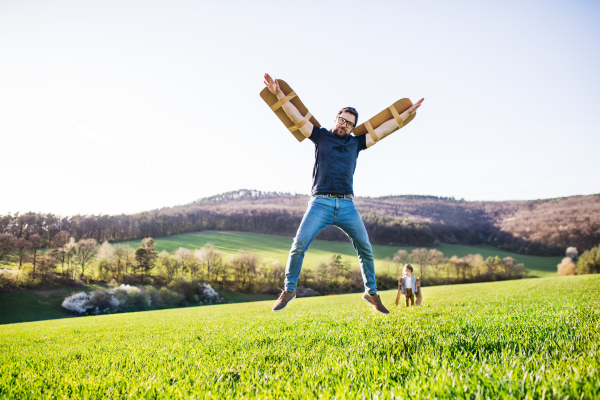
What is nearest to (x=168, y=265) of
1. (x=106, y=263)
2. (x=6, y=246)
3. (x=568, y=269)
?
(x=106, y=263)

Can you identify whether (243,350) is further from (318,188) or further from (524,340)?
(524,340)

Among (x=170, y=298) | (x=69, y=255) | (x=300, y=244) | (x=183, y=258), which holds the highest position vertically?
(x=300, y=244)


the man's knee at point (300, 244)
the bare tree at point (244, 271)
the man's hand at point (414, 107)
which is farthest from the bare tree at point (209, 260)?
the man's hand at point (414, 107)

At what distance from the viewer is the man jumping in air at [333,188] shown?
4676 mm

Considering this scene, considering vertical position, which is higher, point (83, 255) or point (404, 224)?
point (404, 224)

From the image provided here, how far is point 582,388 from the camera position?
1.85m

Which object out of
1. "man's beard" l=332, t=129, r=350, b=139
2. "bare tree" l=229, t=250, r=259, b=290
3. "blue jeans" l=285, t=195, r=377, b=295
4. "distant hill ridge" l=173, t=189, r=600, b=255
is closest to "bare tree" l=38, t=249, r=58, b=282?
"bare tree" l=229, t=250, r=259, b=290

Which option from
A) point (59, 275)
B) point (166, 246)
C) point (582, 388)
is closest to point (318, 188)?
point (582, 388)

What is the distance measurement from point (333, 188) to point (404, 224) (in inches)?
3490

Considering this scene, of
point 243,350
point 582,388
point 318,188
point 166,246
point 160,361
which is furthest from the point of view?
point 166,246

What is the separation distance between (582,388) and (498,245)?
363ft

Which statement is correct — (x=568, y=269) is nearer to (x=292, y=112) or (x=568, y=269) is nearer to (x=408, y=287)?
(x=408, y=287)

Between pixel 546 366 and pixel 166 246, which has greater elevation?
pixel 546 366

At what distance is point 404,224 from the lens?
287 feet
